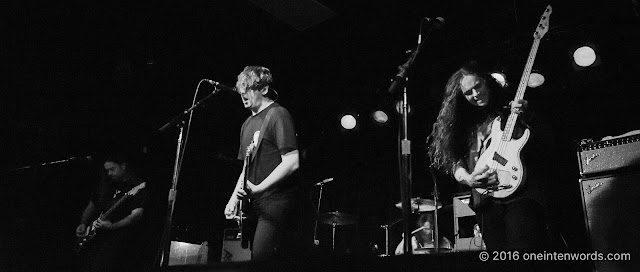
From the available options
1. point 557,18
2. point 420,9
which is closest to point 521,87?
point 420,9

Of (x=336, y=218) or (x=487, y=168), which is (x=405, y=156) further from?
(x=336, y=218)

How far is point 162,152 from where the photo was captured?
23.9 feet

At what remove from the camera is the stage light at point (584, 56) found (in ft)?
18.4

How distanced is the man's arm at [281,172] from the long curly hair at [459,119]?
1025 mm

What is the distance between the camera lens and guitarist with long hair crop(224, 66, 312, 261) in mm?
2828

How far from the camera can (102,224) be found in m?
5.48

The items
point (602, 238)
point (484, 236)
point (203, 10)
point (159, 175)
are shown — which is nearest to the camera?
point (484, 236)

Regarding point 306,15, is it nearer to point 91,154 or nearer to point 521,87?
point 521,87

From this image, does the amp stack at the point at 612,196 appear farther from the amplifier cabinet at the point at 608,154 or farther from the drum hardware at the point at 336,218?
the drum hardware at the point at 336,218

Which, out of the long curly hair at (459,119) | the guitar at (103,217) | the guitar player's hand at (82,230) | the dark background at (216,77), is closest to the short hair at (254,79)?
the long curly hair at (459,119)

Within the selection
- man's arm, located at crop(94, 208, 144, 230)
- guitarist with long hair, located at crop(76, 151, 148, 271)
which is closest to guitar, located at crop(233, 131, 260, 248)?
guitarist with long hair, located at crop(76, 151, 148, 271)

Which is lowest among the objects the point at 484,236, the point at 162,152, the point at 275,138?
the point at 484,236

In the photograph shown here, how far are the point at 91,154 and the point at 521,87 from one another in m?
5.88

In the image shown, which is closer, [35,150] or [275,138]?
[275,138]
